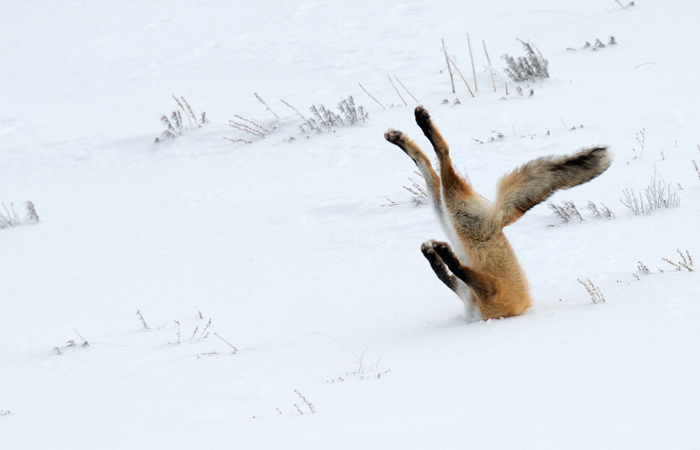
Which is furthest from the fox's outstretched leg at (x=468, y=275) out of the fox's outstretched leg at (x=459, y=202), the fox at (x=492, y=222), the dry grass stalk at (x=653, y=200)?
the dry grass stalk at (x=653, y=200)

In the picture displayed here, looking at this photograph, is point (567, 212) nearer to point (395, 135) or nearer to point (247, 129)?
point (395, 135)

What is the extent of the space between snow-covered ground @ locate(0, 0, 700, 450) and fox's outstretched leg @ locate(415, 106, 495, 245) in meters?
0.60

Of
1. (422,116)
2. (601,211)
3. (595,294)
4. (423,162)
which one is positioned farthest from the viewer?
(601,211)

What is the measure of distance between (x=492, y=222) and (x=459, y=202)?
245 mm

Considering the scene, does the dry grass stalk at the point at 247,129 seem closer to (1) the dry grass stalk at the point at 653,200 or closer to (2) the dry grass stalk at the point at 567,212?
(2) the dry grass stalk at the point at 567,212

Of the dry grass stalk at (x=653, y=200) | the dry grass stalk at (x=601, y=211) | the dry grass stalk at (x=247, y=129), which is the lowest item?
the dry grass stalk at (x=601, y=211)

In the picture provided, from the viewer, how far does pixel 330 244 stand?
5.76 meters

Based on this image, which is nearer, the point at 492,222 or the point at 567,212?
the point at 492,222

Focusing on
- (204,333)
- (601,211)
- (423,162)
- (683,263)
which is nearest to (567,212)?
(601,211)

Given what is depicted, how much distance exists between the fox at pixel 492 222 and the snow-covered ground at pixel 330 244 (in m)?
0.21

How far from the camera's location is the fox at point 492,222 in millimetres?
3617

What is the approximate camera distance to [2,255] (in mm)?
6609

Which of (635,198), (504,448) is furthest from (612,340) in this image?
(635,198)

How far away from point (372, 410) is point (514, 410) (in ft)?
2.06
